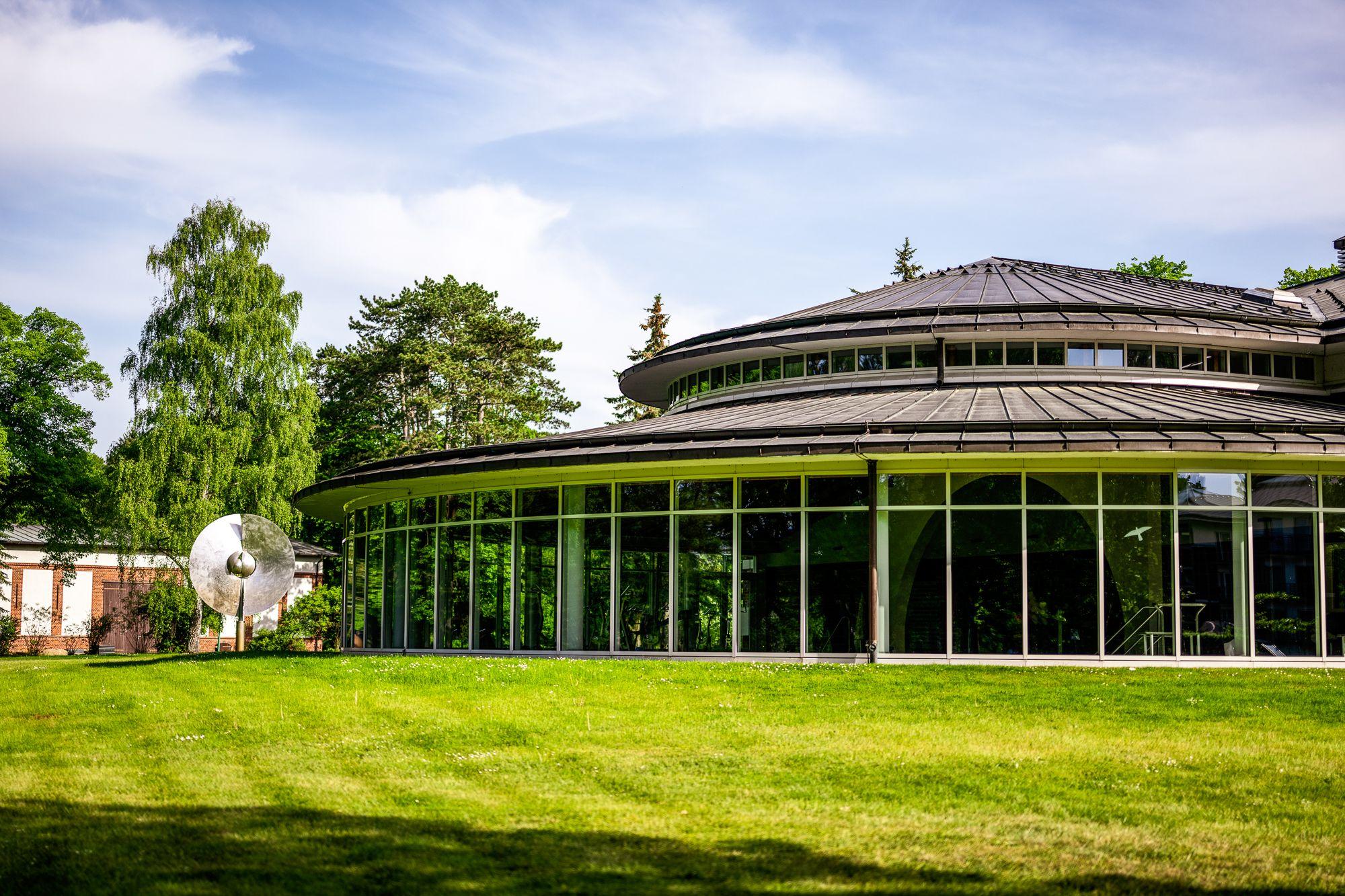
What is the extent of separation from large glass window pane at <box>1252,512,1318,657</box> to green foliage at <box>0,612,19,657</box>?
37.1 m

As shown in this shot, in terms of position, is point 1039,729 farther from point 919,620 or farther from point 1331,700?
point 919,620

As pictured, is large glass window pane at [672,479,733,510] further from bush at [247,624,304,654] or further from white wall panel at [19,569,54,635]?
white wall panel at [19,569,54,635]

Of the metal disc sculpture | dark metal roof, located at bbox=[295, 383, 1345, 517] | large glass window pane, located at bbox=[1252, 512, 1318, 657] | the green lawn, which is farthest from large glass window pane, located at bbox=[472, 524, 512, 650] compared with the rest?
large glass window pane, located at bbox=[1252, 512, 1318, 657]

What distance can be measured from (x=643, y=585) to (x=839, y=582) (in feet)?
11.2

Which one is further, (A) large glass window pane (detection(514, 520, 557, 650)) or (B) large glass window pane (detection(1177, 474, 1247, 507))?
(A) large glass window pane (detection(514, 520, 557, 650))

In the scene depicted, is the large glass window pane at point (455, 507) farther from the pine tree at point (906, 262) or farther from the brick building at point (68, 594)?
the pine tree at point (906, 262)

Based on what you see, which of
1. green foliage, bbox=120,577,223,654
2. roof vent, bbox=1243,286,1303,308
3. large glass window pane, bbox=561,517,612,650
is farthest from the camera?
green foliage, bbox=120,577,223,654

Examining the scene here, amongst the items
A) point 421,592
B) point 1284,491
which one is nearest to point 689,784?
point 1284,491

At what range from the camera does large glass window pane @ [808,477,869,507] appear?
833 inches

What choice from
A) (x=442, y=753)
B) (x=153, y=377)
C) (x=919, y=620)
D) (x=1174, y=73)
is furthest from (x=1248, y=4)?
(x=153, y=377)

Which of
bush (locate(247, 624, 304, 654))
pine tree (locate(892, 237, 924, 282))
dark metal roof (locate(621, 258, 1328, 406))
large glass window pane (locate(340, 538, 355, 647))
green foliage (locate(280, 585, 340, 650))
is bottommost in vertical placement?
bush (locate(247, 624, 304, 654))

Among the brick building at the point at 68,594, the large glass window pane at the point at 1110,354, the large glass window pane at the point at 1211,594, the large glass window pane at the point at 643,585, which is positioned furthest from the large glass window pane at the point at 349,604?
the large glass window pane at the point at 1211,594

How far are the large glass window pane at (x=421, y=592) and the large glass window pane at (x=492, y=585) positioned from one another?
1.44 m

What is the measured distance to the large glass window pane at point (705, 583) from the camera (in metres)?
21.7
